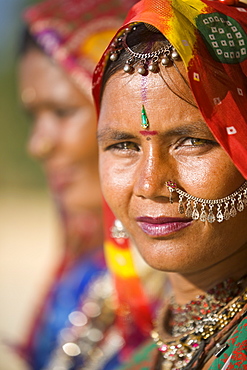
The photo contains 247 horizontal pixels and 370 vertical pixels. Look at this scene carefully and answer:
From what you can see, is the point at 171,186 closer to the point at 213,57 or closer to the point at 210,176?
the point at 210,176

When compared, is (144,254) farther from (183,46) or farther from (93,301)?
(93,301)

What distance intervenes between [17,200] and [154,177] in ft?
23.4

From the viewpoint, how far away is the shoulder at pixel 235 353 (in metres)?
1.42

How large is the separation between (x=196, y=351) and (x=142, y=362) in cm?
31

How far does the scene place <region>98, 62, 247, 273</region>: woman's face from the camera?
1498 millimetres

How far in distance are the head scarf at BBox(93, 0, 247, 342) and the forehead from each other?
0.18 ft

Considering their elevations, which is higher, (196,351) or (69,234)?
(69,234)

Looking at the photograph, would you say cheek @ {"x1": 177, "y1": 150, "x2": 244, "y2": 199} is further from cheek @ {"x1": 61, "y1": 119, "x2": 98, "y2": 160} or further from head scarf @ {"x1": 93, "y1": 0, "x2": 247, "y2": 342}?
cheek @ {"x1": 61, "y1": 119, "x2": 98, "y2": 160}

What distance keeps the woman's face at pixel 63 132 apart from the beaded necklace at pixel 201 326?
162cm

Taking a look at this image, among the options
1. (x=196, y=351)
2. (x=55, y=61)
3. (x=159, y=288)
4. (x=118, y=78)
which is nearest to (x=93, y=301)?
(x=159, y=288)

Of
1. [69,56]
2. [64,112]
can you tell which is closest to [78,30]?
[69,56]

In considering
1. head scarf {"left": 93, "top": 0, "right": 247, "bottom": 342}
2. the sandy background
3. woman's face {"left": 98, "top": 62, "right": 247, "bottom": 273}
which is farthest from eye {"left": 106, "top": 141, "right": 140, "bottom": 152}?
the sandy background

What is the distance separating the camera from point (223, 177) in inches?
58.9

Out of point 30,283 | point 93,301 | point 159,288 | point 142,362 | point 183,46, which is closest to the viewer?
point 183,46
